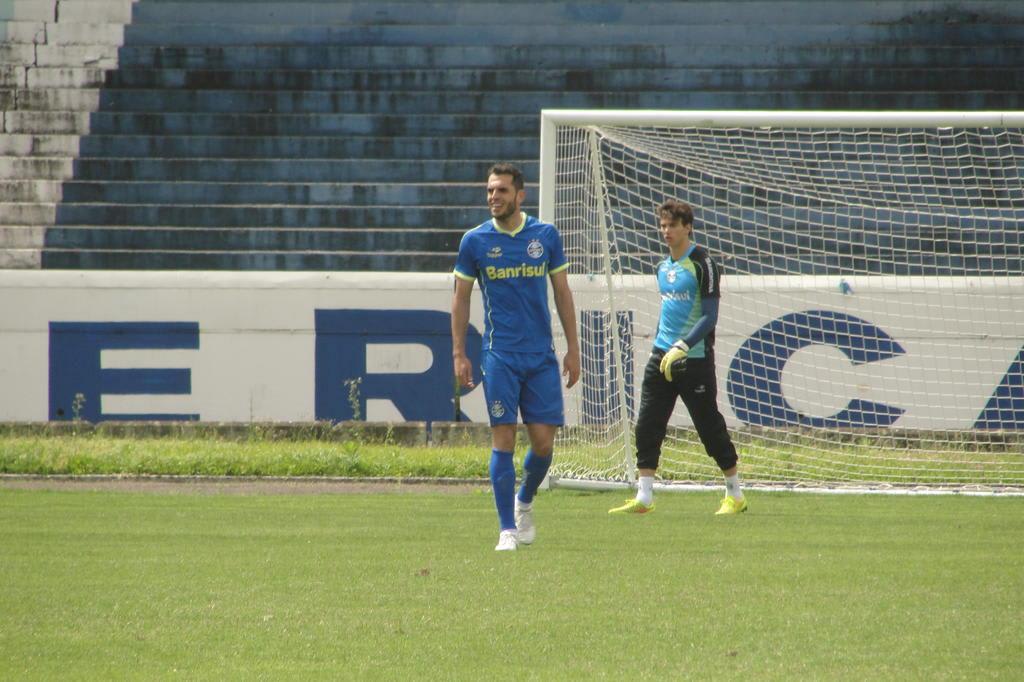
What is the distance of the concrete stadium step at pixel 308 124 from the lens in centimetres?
1778

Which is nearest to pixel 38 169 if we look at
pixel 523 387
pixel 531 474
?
pixel 531 474

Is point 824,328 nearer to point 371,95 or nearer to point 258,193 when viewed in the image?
point 258,193

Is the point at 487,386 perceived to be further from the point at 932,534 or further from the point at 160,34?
the point at 160,34

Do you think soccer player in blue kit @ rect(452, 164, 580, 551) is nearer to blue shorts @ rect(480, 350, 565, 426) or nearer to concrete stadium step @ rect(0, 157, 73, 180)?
blue shorts @ rect(480, 350, 565, 426)

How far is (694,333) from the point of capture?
846cm

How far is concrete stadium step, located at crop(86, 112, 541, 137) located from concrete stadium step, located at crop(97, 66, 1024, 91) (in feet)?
1.81

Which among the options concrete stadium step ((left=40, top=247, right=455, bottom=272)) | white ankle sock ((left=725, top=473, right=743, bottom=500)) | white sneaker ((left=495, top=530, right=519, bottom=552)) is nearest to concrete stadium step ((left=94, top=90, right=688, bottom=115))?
concrete stadium step ((left=40, top=247, right=455, bottom=272))

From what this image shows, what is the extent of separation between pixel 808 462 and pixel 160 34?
462 inches

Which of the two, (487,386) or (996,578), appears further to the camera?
(487,386)

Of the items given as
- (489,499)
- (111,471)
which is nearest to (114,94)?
(111,471)

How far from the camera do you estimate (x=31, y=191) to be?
17109 millimetres

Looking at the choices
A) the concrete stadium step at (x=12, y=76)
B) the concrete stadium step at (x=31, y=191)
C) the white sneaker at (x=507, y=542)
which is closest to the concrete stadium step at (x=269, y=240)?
the concrete stadium step at (x=31, y=191)

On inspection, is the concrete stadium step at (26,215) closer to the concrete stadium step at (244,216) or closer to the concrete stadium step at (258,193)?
the concrete stadium step at (244,216)

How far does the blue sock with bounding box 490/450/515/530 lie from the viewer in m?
7.03
